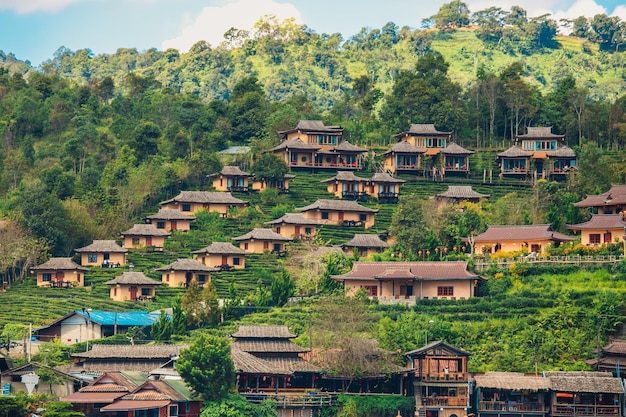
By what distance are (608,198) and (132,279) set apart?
3298 cm

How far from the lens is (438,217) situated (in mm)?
91562

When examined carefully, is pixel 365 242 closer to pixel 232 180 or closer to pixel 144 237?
pixel 144 237

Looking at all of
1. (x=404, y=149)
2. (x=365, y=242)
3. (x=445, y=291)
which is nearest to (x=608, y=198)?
(x=445, y=291)

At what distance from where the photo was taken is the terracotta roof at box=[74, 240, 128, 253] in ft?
309

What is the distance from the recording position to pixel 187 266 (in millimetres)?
90312

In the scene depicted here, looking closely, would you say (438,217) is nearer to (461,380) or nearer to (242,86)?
(461,380)

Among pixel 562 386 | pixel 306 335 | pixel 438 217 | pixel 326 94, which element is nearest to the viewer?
pixel 562 386

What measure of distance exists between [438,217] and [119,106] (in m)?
50.6

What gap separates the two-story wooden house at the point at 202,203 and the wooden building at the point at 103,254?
30.1 ft

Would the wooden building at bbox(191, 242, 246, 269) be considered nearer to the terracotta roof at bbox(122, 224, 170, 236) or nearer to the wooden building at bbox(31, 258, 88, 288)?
the terracotta roof at bbox(122, 224, 170, 236)

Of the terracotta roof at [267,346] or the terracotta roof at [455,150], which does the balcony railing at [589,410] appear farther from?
the terracotta roof at [455,150]

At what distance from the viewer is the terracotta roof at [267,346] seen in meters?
69.8

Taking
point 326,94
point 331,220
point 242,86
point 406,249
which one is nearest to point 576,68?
point 326,94

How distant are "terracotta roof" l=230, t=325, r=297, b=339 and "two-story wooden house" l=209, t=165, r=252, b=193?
3598cm
